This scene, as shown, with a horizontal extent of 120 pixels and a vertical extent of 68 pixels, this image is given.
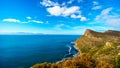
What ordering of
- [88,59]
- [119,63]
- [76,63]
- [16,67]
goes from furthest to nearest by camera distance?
[16,67] < [119,63] < [88,59] < [76,63]

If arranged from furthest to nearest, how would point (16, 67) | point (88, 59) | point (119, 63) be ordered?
point (16, 67) → point (119, 63) → point (88, 59)

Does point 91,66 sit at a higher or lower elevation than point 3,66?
higher

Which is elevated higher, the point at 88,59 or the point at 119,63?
the point at 88,59

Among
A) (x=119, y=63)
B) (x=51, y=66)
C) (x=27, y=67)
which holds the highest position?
(x=51, y=66)

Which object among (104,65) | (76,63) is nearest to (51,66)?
(76,63)

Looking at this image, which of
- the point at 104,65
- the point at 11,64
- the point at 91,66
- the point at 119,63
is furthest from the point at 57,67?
the point at 11,64

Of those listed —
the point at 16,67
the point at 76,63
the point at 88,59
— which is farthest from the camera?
the point at 16,67

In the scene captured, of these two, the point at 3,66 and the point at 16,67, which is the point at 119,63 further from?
the point at 3,66

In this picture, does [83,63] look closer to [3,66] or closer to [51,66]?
[51,66]

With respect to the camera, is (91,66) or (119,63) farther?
(119,63)
